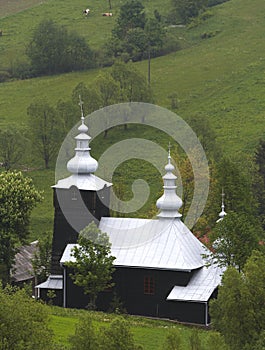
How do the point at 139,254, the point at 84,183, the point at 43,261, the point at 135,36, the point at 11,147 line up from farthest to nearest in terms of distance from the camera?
1. the point at 135,36
2. the point at 11,147
3. the point at 43,261
4. the point at 84,183
5. the point at 139,254

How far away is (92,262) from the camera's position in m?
61.4

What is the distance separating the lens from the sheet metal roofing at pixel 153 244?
61.9 metres

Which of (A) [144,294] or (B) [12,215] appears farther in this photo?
(B) [12,215]

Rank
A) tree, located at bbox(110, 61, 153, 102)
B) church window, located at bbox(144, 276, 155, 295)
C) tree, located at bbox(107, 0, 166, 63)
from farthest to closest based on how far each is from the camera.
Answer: tree, located at bbox(107, 0, 166, 63) → tree, located at bbox(110, 61, 153, 102) → church window, located at bbox(144, 276, 155, 295)

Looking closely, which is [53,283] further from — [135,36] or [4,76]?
[135,36]

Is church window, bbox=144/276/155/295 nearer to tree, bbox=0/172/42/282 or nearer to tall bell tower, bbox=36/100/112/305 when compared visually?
tall bell tower, bbox=36/100/112/305

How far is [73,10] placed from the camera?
479ft

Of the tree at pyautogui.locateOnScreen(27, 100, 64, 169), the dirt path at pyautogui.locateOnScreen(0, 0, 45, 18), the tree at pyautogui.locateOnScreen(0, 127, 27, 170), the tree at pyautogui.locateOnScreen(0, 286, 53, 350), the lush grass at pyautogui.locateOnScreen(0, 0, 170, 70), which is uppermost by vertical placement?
the dirt path at pyautogui.locateOnScreen(0, 0, 45, 18)

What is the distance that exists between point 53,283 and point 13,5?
90.9 metres

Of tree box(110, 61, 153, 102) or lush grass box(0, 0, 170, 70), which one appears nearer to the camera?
tree box(110, 61, 153, 102)

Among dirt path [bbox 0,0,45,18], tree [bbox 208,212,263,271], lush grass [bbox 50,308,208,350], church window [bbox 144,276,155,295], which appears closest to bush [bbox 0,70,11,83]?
dirt path [bbox 0,0,45,18]

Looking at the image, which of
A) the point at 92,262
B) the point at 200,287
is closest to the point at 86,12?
the point at 92,262

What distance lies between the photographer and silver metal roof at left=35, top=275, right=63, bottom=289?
6469cm

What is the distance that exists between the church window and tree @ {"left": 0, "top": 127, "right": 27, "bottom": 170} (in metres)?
33.5
